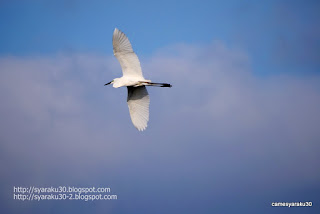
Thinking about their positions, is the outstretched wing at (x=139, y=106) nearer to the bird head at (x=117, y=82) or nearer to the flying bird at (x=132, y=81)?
the flying bird at (x=132, y=81)

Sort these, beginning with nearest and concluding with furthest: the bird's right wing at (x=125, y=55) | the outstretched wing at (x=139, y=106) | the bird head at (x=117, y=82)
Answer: the bird's right wing at (x=125, y=55), the bird head at (x=117, y=82), the outstretched wing at (x=139, y=106)

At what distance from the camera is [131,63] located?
31500 millimetres

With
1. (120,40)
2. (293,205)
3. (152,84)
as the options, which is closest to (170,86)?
(152,84)

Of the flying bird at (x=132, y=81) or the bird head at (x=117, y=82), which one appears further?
the bird head at (x=117, y=82)

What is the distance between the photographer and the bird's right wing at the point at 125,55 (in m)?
30.9

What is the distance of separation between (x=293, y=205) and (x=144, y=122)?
29.2 ft

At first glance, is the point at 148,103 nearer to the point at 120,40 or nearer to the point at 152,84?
the point at 152,84

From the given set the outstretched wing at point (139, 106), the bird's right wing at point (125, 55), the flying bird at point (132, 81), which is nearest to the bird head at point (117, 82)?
the flying bird at point (132, 81)

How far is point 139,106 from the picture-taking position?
32344mm

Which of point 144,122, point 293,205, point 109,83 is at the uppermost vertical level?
point 109,83

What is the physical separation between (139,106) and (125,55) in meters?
2.86

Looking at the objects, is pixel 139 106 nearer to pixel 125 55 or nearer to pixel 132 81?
pixel 132 81

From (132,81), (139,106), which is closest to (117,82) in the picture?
(132,81)

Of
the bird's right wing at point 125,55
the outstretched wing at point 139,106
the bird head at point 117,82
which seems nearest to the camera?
the bird's right wing at point 125,55
